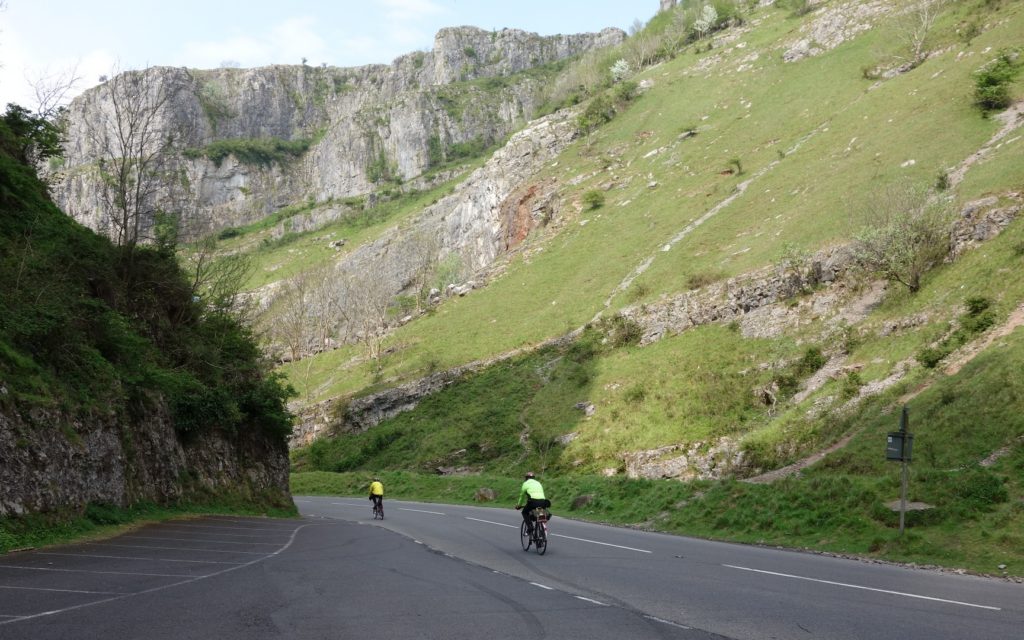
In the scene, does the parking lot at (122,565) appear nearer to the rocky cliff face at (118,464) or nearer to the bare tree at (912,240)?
the rocky cliff face at (118,464)

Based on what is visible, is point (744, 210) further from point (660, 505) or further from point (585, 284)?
point (660, 505)

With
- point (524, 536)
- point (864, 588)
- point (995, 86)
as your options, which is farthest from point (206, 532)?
point (995, 86)

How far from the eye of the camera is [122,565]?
1198cm

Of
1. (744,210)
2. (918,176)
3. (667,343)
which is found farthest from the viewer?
(744,210)

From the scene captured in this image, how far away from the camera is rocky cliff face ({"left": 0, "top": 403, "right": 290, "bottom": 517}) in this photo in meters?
14.8

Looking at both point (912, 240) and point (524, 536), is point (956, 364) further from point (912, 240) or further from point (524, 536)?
point (524, 536)

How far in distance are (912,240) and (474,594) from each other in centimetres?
3296

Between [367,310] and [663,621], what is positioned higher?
[367,310]

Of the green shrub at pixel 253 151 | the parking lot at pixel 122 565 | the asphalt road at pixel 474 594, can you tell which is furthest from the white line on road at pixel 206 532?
the green shrub at pixel 253 151

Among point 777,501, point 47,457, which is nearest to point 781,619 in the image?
point 777,501

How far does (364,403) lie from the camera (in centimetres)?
6288

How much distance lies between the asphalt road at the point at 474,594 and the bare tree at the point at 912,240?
23.7 m

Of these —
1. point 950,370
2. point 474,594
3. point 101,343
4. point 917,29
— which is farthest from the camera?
point 917,29

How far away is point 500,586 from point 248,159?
19639cm
